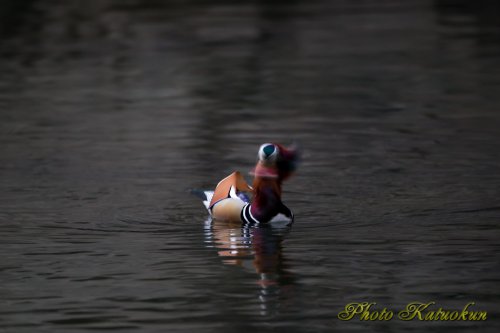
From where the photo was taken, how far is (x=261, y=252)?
40.5 ft

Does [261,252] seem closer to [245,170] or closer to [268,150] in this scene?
[268,150]

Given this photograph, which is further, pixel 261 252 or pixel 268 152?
pixel 268 152

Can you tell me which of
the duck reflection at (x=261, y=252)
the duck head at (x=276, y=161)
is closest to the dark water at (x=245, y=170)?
the duck reflection at (x=261, y=252)

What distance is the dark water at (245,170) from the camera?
10.6m

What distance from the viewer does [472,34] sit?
31.5 metres

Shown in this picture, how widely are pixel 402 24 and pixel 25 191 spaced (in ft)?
66.2

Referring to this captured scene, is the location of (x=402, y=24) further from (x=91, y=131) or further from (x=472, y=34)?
(x=91, y=131)

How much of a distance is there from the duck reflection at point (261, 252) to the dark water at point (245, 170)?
32 millimetres

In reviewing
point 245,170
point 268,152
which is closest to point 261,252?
point 268,152

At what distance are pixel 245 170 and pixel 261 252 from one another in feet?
13.3

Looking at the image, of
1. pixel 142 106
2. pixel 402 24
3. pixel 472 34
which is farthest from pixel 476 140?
pixel 402 24

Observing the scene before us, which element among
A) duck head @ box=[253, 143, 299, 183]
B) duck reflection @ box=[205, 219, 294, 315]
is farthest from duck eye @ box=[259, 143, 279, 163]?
duck reflection @ box=[205, 219, 294, 315]

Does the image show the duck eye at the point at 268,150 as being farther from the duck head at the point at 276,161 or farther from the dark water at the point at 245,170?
the dark water at the point at 245,170

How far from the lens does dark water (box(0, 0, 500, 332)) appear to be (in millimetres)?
10609
